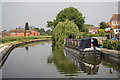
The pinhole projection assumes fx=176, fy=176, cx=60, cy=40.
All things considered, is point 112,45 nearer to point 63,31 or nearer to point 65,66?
point 65,66

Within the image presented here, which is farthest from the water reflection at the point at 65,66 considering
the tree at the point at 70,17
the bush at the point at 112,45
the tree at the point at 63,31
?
the tree at the point at 70,17

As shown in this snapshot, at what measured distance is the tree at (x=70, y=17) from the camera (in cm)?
5559

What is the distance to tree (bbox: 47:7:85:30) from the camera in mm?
55594

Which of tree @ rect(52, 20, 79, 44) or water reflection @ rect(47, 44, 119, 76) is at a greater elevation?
tree @ rect(52, 20, 79, 44)

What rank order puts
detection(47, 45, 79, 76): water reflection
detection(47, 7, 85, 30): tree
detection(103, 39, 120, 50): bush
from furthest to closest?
detection(47, 7, 85, 30): tree → detection(103, 39, 120, 50): bush → detection(47, 45, 79, 76): water reflection

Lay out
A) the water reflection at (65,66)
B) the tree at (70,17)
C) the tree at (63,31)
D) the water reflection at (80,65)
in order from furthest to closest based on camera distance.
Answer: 1. the tree at (70,17)
2. the tree at (63,31)
3. the water reflection at (80,65)
4. the water reflection at (65,66)

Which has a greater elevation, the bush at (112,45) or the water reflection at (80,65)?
the bush at (112,45)

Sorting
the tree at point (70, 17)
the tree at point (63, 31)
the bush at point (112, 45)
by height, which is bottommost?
the bush at point (112, 45)

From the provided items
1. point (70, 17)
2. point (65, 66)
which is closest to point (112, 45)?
point (65, 66)

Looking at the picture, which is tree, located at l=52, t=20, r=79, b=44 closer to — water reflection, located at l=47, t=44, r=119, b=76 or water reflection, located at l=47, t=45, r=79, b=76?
water reflection, located at l=47, t=44, r=119, b=76

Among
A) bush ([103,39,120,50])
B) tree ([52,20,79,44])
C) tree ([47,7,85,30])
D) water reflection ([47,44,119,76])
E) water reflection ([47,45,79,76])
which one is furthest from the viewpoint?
tree ([47,7,85,30])

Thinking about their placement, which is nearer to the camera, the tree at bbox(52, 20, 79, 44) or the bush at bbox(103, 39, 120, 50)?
the bush at bbox(103, 39, 120, 50)

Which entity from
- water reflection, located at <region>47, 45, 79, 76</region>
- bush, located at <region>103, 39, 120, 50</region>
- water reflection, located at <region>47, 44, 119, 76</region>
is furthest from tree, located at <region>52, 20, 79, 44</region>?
water reflection, located at <region>47, 45, 79, 76</region>

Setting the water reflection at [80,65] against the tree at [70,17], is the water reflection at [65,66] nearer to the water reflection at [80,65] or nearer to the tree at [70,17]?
the water reflection at [80,65]
